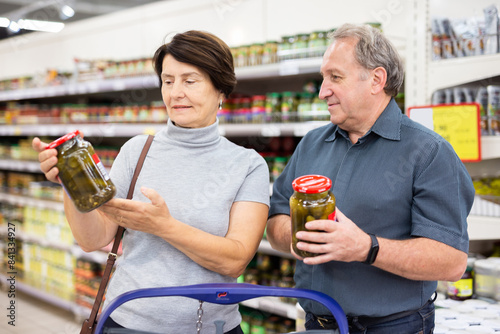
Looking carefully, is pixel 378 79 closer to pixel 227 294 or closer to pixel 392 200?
pixel 392 200

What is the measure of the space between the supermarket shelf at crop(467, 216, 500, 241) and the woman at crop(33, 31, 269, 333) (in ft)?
3.82

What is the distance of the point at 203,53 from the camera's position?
4.50 feet

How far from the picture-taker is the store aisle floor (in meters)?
4.21

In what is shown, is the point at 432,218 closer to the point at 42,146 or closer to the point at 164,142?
the point at 164,142

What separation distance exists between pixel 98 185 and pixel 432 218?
0.87m

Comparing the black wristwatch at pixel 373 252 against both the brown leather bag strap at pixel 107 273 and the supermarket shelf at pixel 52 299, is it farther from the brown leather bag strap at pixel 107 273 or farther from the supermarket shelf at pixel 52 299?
the supermarket shelf at pixel 52 299

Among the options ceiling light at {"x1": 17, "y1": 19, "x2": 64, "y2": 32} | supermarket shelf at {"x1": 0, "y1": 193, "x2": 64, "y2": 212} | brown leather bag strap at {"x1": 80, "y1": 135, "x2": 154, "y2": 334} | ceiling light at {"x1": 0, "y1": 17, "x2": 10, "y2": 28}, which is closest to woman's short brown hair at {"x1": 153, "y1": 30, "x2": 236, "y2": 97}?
brown leather bag strap at {"x1": 80, "y1": 135, "x2": 154, "y2": 334}

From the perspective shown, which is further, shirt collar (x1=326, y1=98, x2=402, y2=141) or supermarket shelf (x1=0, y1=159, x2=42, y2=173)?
supermarket shelf (x1=0, y1=159, x2=42, y2=173)

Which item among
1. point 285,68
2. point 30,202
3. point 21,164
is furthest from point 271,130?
point 21,164

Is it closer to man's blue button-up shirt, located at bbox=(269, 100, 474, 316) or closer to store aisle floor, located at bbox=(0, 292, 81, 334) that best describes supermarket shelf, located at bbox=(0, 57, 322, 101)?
man's blue button-up shirt, located at bbox=(269, 100, 474, 316)

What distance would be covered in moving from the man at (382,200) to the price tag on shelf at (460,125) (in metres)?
0.74

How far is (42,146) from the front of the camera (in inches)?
44.5

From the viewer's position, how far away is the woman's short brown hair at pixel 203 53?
137 centimetres

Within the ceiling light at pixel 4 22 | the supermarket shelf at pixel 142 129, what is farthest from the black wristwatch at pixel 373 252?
the ceiling light at pixel 4 22
